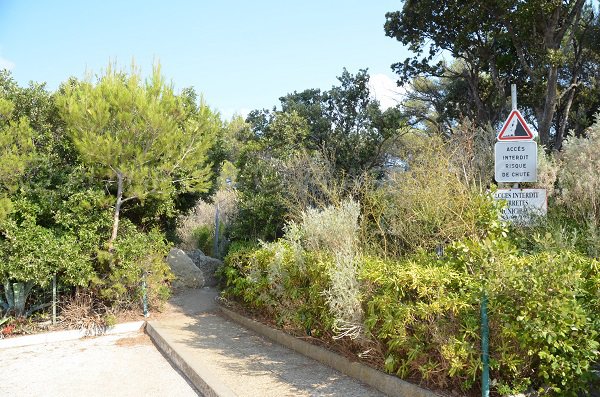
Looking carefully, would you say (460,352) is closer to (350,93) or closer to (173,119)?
(173,119)

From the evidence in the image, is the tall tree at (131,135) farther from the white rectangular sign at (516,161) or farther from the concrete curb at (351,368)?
the white rectangular sign at (516,161)

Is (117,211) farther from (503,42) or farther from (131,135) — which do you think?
(503,42)

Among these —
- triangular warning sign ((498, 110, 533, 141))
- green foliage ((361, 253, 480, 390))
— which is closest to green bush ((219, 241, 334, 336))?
green foliage ((361, 253, 480, 390))

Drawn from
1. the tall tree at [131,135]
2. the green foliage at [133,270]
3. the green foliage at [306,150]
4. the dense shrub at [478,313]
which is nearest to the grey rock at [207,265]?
the green foliage at [306,150]

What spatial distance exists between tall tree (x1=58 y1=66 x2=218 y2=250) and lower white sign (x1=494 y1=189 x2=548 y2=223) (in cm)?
614

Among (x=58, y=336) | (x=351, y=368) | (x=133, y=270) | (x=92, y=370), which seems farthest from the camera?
(x=133, y=270)

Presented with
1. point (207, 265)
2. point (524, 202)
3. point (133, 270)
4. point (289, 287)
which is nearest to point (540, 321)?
point (524, 202)

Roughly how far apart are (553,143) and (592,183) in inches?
438

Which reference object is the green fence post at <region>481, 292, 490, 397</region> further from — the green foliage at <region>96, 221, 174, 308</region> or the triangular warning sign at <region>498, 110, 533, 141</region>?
the green foliage at <region>96, 221, 174, 308</region>

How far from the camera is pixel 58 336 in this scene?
29.3ft

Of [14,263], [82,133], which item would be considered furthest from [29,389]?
[82,133]

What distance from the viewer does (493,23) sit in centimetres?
1427

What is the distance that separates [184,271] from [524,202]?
9382mm

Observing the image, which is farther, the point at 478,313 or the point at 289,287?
the point at 289,287
